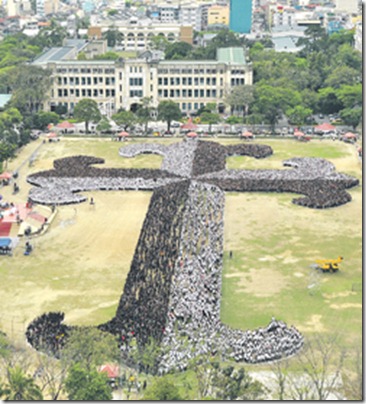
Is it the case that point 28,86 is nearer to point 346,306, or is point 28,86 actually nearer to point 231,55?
point 231,55

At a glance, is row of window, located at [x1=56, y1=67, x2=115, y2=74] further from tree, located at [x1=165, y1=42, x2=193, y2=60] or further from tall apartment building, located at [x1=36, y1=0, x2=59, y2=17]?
tall apartment building, located at [x1=36, y1=0, x2=59, y2=17]

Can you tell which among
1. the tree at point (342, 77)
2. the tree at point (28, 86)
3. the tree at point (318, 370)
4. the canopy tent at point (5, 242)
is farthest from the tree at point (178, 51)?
the tree at point (318, 370)

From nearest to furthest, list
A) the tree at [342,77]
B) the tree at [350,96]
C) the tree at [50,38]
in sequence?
the tree at [350,96]
the tree at [342,77]
the tree at [50,38]

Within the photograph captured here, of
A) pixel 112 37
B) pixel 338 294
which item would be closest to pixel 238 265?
pixel 338 294

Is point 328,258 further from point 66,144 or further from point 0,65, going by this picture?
point 0,65

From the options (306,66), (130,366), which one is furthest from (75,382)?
(306,66)

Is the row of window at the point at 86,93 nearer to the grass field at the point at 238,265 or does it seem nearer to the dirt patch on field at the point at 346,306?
the grass field at the point at 238,265
